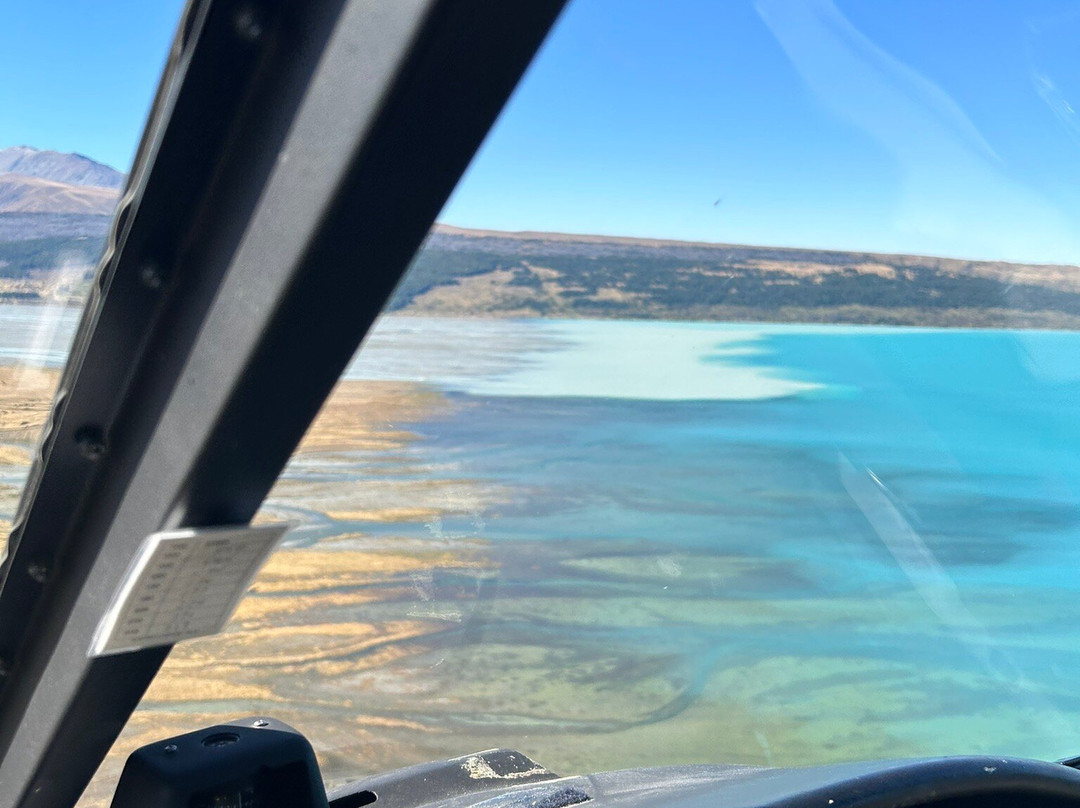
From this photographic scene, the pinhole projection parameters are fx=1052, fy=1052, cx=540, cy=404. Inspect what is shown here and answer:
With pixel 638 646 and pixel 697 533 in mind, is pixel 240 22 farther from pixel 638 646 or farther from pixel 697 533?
pixel 697 533

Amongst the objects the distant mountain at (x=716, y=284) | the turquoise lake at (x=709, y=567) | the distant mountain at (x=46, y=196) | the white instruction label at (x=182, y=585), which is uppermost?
the distant mountain at (x=716, y=284)

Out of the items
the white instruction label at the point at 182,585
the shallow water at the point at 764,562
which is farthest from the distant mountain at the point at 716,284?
the white instruction label at the point at 182,585

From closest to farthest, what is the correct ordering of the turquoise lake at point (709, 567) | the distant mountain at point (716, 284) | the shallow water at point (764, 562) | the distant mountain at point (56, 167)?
the distant mountain at point (56, 167)
the distant mountain at point (716, 284)
the turquoise lake at point (709, 567)
the shallow water at point (764, 562)

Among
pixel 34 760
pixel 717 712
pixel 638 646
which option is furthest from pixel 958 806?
pixel 638 646

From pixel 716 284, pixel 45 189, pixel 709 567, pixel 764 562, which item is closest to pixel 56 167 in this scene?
pixel 45 189

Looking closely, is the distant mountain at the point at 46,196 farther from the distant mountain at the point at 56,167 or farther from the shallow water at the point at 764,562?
the shallow water at the point at 764,562

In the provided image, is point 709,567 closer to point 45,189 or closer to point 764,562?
point 764,562

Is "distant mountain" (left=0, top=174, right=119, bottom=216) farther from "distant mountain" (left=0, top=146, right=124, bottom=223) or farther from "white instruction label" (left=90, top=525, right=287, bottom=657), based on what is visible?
"white instruction label" (left=90, top=525, right=287, bottom=657)

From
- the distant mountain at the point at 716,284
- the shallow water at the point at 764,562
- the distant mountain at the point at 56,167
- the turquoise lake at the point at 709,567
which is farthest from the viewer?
the shallow water at the point at 764,562
